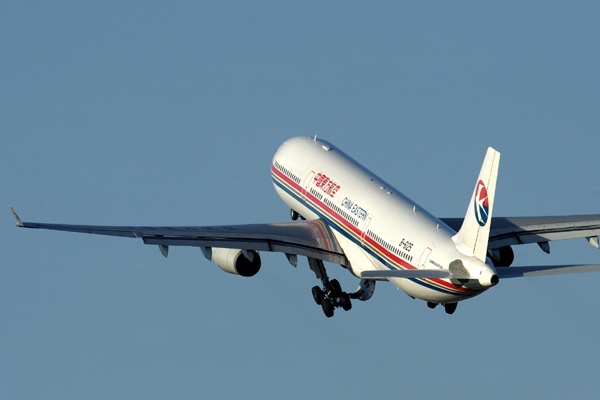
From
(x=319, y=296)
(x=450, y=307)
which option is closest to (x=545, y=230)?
(x=450, y=307)

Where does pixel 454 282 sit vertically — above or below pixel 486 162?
below

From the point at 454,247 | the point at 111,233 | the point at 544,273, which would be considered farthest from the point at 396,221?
the point at 111,233

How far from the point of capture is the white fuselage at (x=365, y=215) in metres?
52.7

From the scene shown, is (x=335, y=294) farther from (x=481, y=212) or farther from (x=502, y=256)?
(x=481, y=212)

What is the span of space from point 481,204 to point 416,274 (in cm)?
365

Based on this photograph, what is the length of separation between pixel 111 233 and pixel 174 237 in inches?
103

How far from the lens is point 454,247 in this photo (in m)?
51.9

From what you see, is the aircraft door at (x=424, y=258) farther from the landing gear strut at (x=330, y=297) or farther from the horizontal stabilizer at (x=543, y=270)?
the landing gear strut at (x=330, y=297)

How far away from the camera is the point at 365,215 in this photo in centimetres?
5744

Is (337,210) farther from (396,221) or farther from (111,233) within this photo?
(111,233)

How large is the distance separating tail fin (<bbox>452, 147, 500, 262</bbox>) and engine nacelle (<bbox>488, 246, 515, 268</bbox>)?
9.90 m

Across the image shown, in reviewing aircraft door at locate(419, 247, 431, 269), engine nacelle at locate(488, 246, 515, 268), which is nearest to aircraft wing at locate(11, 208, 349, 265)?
aircraft door at locate(419, 247, 431, 269)

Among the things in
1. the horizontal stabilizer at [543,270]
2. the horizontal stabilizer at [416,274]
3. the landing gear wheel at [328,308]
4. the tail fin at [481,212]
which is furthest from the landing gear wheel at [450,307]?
the horizontal stabilizer at [416,274]

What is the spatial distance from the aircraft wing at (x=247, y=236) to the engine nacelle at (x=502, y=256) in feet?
23.4
